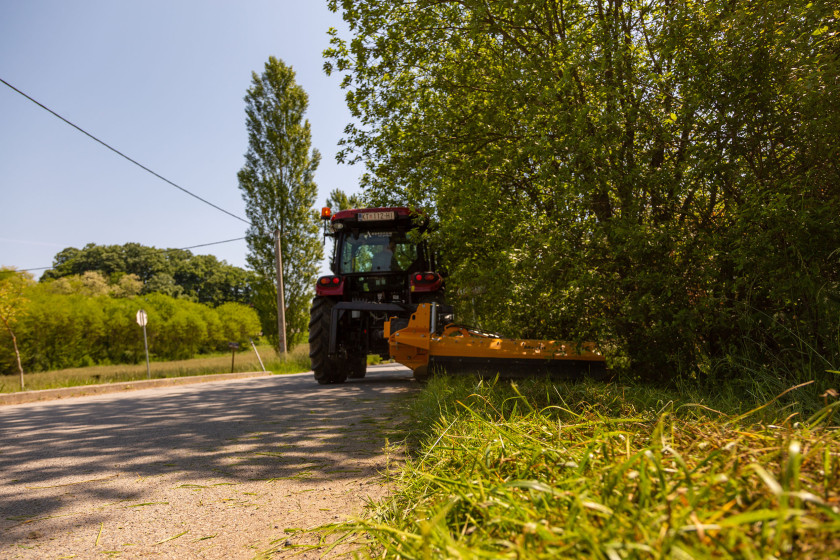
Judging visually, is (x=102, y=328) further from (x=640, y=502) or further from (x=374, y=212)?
(x=640, y=502)

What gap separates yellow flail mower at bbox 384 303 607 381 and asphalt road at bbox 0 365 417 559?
94cm

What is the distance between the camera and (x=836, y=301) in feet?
9.91

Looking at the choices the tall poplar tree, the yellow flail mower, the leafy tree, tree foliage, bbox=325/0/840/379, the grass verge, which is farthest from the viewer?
the tall poplar tree

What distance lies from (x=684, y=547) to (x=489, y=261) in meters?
5.55

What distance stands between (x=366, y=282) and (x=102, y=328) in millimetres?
34664

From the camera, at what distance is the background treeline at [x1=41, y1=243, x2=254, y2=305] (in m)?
65.9

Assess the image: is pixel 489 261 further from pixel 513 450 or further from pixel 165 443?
pixel 513 450

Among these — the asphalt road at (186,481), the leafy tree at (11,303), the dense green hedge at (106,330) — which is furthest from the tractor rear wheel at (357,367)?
the dense green hedge at (106,330)

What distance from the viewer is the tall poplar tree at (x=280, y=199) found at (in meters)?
24.9

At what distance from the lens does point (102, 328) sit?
3609 centimetres

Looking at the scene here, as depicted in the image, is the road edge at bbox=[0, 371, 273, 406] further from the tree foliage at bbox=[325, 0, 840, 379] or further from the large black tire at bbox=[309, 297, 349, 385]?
the tree foliage at bbox=[325, 0, 840, 379]

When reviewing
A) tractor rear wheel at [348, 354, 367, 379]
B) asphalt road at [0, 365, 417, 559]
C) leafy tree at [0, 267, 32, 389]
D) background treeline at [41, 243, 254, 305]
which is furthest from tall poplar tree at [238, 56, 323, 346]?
background treeline at [41, 243, 254, 305]

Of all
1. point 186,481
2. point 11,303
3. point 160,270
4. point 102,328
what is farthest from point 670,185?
point 160,270

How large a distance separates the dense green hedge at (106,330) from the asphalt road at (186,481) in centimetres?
1894
